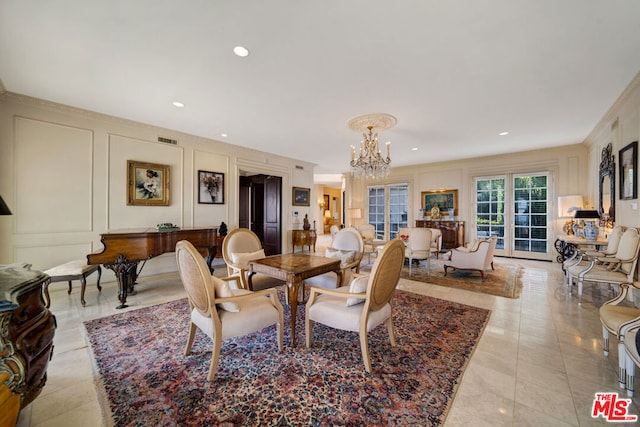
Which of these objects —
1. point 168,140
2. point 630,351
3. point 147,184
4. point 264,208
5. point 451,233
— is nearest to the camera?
point 630,351

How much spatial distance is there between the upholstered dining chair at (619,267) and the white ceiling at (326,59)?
1974 mm

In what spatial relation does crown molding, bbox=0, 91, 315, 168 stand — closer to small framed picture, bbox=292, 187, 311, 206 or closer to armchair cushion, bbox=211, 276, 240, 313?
small framed picture, bbox=292, 187, 311, 206

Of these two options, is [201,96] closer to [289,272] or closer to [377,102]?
[377,102]

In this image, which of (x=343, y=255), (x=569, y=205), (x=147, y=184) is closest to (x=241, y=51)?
(x=343, y=255)

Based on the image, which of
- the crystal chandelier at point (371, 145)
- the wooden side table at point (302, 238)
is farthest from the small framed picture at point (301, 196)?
the crystal chandelier at point (371, 145)

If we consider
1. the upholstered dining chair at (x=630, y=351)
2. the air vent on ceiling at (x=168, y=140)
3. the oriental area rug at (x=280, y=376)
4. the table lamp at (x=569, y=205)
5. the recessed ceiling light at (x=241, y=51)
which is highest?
the recessed ceiling light at (x=241, y=51)

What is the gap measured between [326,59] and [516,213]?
23.0ft

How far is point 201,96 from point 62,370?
3.23 meters

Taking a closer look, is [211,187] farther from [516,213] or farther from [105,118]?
[516,213]

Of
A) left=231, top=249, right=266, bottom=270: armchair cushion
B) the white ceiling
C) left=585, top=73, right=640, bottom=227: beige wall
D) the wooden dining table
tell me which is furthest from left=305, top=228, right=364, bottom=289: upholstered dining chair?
left=585, top=73, right=640, bottom=227: beige wall

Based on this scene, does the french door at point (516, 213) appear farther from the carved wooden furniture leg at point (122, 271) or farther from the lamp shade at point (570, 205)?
the carved wooden furniture leg at point (122, 271)

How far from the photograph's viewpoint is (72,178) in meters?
3.81

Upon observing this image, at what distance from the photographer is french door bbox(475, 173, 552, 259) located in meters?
6.39

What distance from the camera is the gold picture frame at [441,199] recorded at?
7621 millimetres
